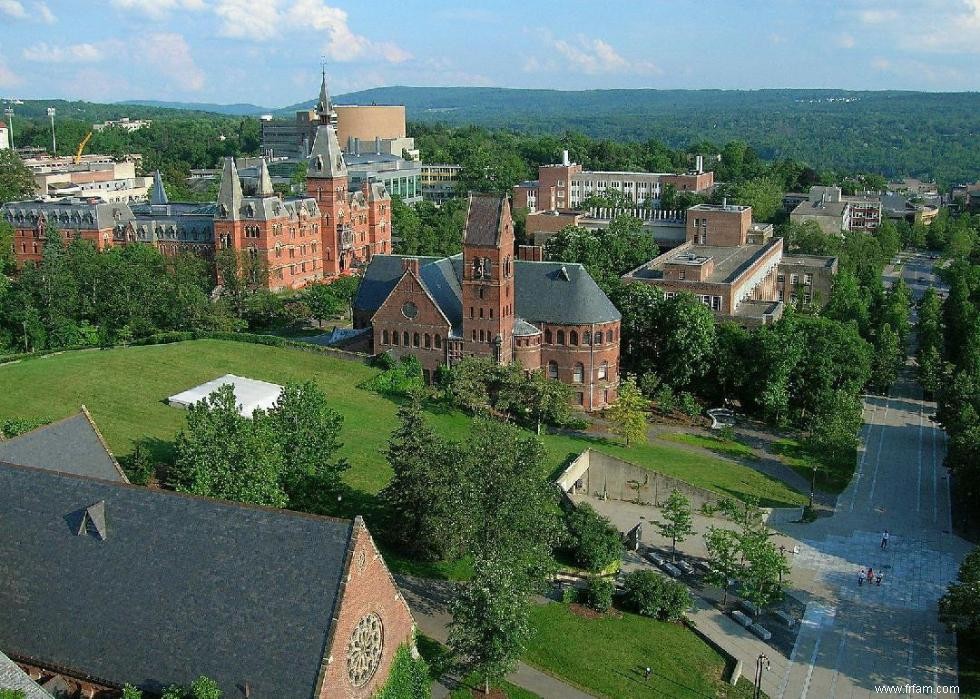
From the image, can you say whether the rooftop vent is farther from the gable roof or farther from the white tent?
the white tent

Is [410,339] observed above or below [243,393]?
above

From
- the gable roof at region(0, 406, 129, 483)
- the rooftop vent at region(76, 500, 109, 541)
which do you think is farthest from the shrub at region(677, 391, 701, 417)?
the rooftop vent at region(76, 500, 109, 541)

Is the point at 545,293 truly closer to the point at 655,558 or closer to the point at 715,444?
the point at 715,444

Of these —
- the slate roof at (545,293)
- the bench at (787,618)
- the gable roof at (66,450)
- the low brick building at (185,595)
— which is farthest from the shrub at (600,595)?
the slate roof at (545,293)

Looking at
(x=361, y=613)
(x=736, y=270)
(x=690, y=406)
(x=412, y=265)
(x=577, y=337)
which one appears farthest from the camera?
(x=736, y=270)

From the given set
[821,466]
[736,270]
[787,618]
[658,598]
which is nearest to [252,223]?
[736,270]

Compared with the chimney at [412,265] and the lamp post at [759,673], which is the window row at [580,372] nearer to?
the chimney at [412,265]
